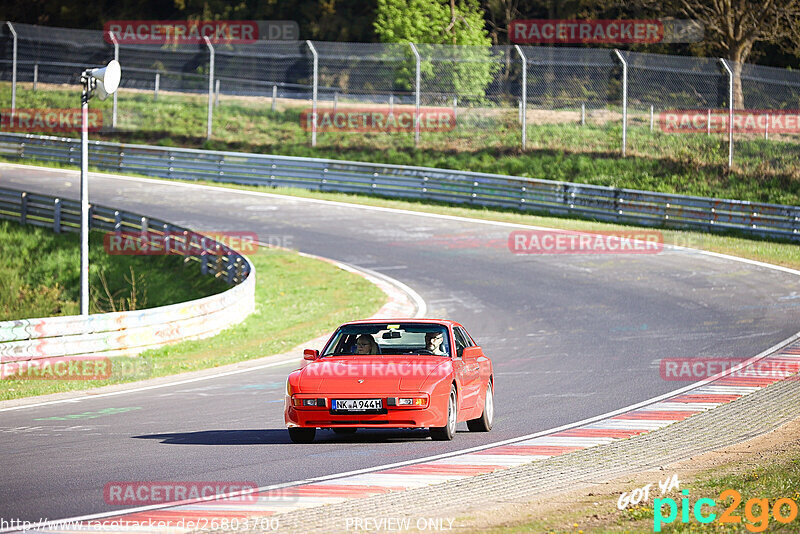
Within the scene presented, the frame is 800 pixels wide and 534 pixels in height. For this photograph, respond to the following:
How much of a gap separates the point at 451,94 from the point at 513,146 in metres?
3.08

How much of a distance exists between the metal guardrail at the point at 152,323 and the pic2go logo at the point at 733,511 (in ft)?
36.6

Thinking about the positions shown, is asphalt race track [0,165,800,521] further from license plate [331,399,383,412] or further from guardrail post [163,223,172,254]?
guardrail post [163,223,172,254]

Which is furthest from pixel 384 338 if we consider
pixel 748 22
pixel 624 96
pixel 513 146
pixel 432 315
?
pixel 748 22

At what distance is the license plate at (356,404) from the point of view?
10.4 metres

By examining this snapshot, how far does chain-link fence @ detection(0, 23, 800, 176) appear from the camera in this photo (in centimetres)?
3509

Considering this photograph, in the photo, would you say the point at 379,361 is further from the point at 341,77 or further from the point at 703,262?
the point at 341,77

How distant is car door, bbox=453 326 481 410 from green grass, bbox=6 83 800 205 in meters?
24.3

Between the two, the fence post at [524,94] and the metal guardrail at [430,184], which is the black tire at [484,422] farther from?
the fence post at [524,94]

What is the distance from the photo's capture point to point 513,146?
40750 millimetres

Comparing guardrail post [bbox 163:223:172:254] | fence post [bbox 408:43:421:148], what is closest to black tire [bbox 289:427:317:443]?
guardrail post [bbox 163:223:172:254]

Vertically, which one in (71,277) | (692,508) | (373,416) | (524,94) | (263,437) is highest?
(524,94)

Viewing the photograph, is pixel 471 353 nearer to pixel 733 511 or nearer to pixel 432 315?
pixel 733 511

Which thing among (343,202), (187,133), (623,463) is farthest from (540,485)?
(187,133)

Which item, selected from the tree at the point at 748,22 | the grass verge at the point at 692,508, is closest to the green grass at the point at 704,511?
the grass verge at the point at 692,508
